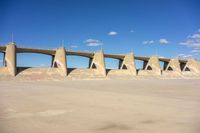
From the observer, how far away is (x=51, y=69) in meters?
51.1

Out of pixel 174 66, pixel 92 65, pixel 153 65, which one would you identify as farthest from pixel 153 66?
pixel 92 65

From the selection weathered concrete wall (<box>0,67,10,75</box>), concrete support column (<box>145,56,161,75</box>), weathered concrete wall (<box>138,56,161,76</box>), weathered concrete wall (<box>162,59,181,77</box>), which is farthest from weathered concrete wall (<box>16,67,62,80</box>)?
weathered concrete wall (<box>162,59,181,77</box>)

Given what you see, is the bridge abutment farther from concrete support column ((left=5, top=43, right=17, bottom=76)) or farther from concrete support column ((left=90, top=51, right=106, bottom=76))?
concrete support column ((left=5, top=43, right=17, bottom=76))

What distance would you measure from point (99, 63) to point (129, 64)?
1074 cm

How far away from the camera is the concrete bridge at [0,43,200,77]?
45625 mm

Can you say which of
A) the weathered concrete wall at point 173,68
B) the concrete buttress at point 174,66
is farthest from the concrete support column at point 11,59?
the concrete buttress at point 174,66

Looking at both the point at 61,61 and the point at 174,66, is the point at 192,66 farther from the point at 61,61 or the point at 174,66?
the point at 61,61

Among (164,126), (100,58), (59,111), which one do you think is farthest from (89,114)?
(100,58)

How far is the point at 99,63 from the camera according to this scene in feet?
194

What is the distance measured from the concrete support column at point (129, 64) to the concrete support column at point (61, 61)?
63.7ft

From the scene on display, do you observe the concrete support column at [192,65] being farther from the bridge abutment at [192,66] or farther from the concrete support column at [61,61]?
the concrete support column at [61,61]

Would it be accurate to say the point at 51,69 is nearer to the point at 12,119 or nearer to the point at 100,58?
the point at 100,58

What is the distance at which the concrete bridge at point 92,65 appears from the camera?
4562 cm

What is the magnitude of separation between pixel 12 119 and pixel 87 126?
8.92ft
